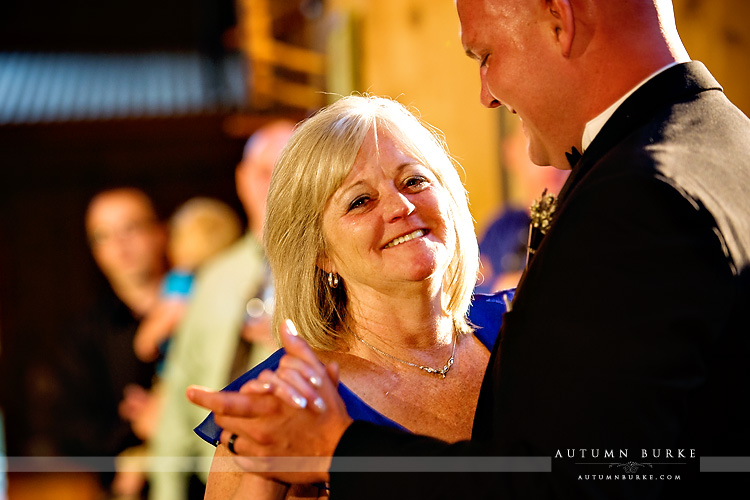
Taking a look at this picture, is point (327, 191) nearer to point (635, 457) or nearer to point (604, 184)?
point (604, 184)

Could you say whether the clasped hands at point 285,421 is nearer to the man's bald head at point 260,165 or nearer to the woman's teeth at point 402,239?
the woman's teeth at point 402,239

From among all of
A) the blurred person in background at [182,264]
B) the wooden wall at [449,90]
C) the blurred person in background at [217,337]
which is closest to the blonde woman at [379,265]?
the blurred person in background at [217,337]

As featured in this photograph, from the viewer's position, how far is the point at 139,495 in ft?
16.8

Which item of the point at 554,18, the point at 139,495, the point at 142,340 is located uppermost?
the point at 554,18

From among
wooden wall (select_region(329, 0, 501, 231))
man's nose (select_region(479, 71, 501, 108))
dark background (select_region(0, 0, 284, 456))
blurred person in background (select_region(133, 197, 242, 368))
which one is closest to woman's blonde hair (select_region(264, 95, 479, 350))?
man's nose (select_region(479, 71, 501, 108))

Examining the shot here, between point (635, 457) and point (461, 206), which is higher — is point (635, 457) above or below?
below

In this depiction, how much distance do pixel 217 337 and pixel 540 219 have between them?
2.71 meters

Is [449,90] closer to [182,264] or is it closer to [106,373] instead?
[182,264]

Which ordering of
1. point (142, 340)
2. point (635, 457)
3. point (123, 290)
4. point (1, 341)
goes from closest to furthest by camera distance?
1. point (635, 457)
2. point (142, 340)
3. point (123, 290)
4. point (1, 341)

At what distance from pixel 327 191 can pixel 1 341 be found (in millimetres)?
6819

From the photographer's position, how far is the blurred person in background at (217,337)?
12.6 ft

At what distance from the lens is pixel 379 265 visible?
1840 mm

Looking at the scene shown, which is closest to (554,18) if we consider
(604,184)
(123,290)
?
(604,184)

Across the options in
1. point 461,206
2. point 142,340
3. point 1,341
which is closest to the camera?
point 461,206
